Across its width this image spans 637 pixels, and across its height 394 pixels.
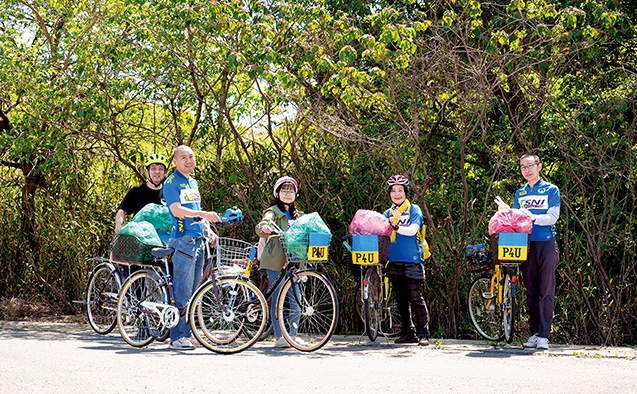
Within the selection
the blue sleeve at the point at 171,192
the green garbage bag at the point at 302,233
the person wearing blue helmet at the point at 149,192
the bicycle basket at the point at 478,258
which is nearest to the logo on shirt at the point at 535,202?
the bicycle basket at the point at 478,258

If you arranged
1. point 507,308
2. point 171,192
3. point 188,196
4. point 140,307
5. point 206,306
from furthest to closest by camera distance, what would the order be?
point 507,308
point 140,307
point 188,196
point 171,192
point 206,306

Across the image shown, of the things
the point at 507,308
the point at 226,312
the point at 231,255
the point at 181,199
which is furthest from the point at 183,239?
the point at 507,308

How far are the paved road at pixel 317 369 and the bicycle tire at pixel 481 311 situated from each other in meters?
0.43

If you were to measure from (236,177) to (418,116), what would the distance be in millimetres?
2778

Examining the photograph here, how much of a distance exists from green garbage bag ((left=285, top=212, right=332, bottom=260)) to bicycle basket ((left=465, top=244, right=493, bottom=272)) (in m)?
2.14

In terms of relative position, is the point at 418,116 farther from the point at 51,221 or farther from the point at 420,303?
the point at 51,221

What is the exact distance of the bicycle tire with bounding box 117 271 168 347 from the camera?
25.1 feet

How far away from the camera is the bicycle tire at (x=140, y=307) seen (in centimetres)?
764

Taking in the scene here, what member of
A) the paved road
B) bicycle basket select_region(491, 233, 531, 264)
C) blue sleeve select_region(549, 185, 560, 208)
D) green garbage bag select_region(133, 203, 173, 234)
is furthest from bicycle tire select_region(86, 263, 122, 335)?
blue sleeve select_region(549, 185, 560, 208)

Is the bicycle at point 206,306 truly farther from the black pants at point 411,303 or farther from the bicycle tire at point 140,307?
the black pants at point 411,303

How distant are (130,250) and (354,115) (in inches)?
155

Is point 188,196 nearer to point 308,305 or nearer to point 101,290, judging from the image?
point 308,305

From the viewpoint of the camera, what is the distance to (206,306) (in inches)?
286

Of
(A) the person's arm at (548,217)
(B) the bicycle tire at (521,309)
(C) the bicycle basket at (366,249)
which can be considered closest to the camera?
(A) the person's arm at (548,217)
